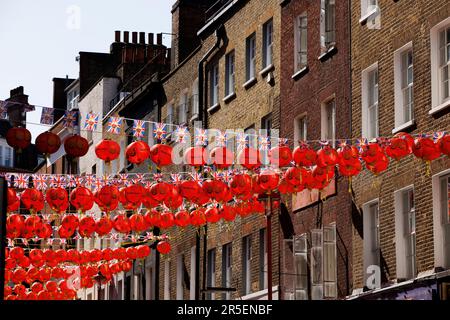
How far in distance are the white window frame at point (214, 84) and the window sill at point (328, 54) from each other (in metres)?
12.9

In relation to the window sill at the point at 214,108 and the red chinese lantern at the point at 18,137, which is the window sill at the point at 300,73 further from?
the red chinese lantern at the point at 18,137

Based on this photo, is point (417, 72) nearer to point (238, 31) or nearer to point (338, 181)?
point (338, 181)

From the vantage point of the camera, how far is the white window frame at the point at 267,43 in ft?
152

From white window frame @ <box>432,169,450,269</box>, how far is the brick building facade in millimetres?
21

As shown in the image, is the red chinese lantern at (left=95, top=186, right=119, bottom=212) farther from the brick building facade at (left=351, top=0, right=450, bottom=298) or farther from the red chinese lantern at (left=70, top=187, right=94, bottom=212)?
the brick building facade at (left=351, top=0, right=450, bottom=298)

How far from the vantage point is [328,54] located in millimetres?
39781

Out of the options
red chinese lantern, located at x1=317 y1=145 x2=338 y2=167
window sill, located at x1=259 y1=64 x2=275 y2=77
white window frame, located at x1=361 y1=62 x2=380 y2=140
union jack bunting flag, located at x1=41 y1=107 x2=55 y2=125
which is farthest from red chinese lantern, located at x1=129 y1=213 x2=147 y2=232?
red chinese lantern, located at x1=317 y1=145 x2=338 y2=167

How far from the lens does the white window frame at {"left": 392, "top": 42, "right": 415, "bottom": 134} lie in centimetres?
3372

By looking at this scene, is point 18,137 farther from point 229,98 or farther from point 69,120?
point 229,98

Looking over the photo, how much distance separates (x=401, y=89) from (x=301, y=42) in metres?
8.92

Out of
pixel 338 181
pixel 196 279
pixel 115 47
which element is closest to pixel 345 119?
pixel 338 181

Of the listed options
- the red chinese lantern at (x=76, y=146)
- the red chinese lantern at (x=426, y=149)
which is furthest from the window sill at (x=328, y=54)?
the red chinese lantern at (x=76, y=146)


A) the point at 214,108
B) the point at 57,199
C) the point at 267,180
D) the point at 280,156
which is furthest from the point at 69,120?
the point at 214,108
